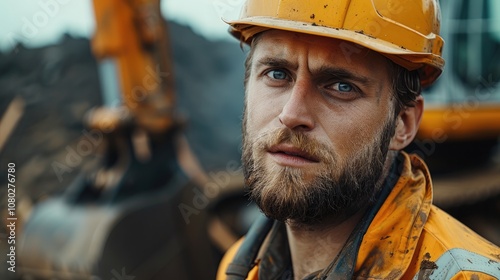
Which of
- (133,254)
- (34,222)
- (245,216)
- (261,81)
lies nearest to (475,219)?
(245,216)

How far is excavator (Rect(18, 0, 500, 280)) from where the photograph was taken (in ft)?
17.7

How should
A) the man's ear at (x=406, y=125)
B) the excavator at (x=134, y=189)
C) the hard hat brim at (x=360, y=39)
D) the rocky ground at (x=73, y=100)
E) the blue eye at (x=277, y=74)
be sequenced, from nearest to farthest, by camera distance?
the hard hat brim at (x=360, y=39) → the blue eye at (x=277, y=74) → the man's ear at (x=406, y=125) → the excavator at (x=134, y=189) → the rocky ground at (x=73, y=100)

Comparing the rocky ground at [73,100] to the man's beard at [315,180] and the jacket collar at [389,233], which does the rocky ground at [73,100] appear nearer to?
the man's beard at [315,180]

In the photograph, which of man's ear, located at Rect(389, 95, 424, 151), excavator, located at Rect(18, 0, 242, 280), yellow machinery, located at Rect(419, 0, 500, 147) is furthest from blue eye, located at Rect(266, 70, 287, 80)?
yellow machinery, located at Rect(419, 0, 500, 147)

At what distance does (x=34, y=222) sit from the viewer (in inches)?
229

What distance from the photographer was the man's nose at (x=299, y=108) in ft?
6.07

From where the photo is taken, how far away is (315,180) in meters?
1.88

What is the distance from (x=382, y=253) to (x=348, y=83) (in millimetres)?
435

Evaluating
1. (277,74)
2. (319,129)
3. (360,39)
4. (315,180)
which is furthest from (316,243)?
(360,39)

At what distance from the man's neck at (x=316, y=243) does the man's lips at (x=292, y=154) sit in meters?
0.24

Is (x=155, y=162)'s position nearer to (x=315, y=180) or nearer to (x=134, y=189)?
(x=134, y=189)

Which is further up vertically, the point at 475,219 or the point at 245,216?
the point at 245,216

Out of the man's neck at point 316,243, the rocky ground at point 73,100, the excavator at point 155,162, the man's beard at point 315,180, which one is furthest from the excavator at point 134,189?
the man's beard at point 315,180

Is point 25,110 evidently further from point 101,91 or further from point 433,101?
point 433,101
